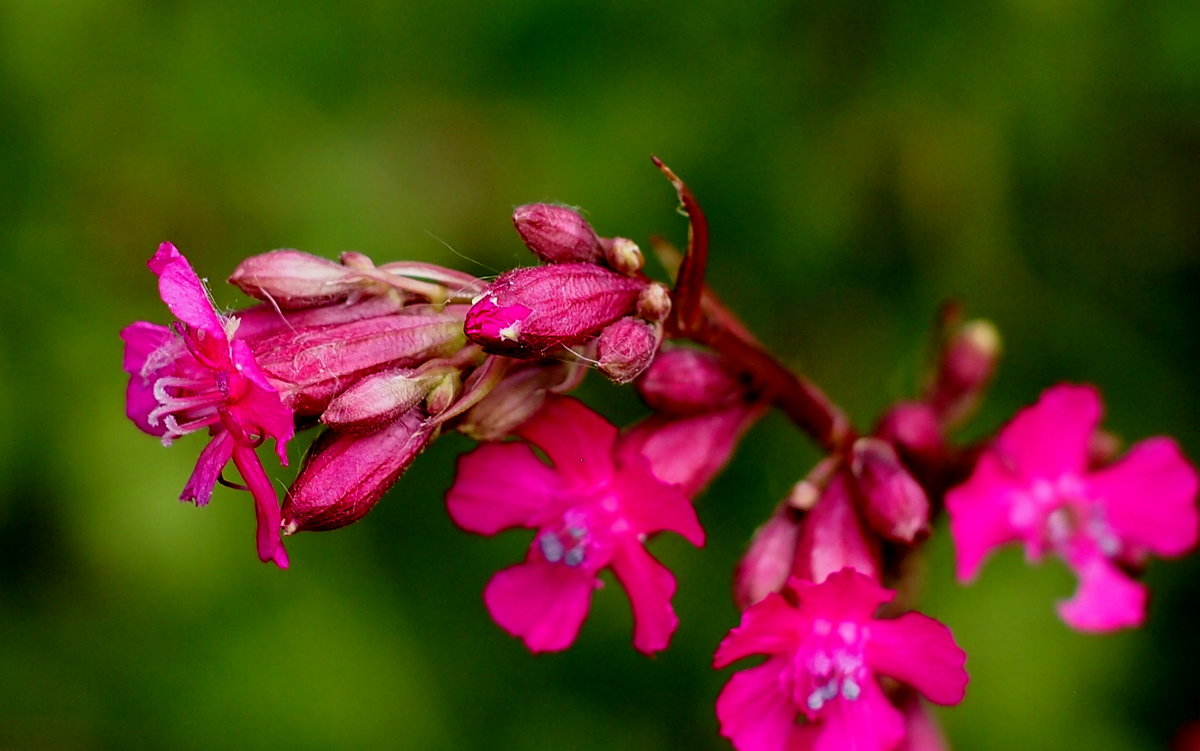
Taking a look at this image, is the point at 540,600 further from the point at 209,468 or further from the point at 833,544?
the point at 209,468

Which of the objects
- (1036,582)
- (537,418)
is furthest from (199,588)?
(1036,582)

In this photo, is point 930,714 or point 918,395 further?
point 918,395

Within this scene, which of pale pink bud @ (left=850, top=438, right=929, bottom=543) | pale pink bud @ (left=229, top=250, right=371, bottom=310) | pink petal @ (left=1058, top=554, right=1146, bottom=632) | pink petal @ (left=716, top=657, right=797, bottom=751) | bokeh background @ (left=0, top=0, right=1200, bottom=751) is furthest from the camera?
bokeh background @ (left=0, top=0, right=1200, bottom=751)

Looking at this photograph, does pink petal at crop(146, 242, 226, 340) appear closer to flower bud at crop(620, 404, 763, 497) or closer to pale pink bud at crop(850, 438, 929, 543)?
flower bud at crop(620, 404, 763, 497)

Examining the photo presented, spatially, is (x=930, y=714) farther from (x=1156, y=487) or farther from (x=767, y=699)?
(x=767, y=699)

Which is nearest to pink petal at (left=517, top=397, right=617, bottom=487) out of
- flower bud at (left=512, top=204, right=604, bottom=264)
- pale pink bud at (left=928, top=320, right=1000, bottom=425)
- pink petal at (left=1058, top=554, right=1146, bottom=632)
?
flower bud at (left=512, top=204, right=604, bottom=264)

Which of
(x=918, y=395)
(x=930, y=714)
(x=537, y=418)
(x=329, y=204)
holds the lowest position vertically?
(x=930, y=714)

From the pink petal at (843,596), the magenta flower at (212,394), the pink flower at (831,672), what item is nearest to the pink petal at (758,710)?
the pink flower at (831,672)
